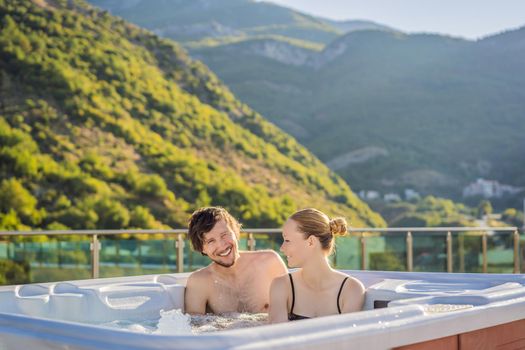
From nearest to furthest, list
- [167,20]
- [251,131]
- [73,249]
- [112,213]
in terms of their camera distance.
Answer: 1. [73,249]
2. [112,213]
3. [251,131]
4. [167,20]

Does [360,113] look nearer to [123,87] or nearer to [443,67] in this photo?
[443,67]

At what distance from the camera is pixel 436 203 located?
1129 inches

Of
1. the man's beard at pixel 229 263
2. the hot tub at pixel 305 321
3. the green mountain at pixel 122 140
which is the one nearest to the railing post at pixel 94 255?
the hot tub at pixel 305 321

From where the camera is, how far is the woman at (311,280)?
296 centimetres

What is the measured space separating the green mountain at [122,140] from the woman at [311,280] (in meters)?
14.5

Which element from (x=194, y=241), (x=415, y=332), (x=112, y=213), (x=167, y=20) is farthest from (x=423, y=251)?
(x=167, y=20)

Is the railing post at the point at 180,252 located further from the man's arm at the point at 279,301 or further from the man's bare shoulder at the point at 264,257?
the man's arm at the point at 279,301

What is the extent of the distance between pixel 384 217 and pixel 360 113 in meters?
6.43

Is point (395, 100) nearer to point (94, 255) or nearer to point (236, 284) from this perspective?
point (94, 255)

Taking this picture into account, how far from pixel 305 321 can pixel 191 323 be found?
Answer: 5.13 ft

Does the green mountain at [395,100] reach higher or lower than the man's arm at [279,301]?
higher

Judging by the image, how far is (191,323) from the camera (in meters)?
3.55

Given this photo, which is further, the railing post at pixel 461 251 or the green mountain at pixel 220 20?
the green mountain at pixel 220 20

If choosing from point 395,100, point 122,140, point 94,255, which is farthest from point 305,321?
point 395,100
